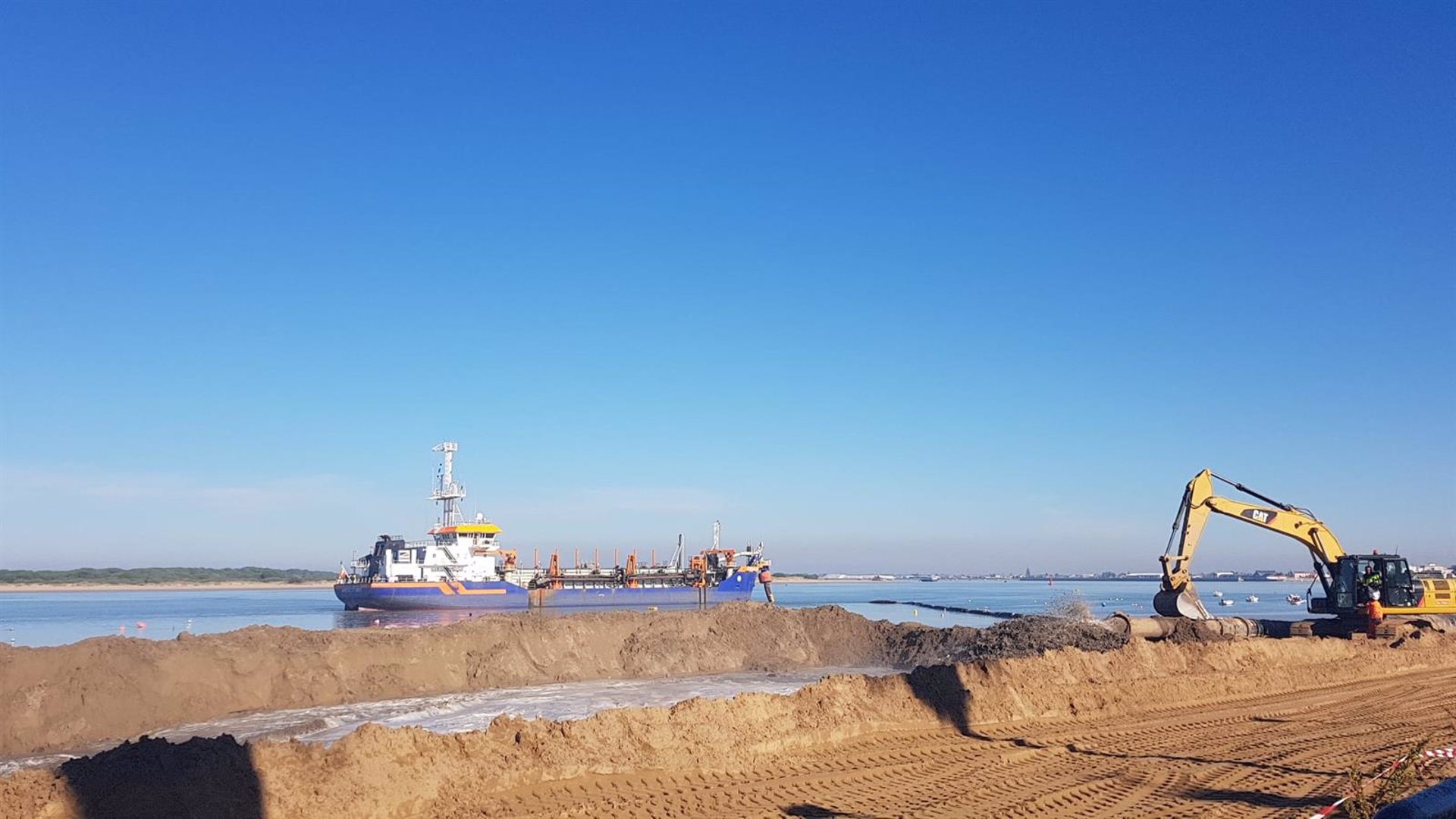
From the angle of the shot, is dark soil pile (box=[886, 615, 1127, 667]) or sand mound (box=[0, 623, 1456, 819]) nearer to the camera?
sand mound (box=[0, 623, 1456, 819])

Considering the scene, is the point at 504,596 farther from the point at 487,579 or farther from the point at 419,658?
the point at 419,658

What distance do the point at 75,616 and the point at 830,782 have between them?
50216 mm

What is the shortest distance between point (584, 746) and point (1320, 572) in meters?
21.0

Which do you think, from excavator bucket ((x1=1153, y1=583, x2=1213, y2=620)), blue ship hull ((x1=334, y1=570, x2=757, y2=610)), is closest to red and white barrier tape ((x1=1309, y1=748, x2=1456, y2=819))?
excavator bucket ((x1=1153, y1=583, x2=1213, y2=620))

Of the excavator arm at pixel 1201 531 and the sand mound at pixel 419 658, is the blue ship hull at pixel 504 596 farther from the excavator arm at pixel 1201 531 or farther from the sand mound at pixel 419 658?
the excavator arm at pixel 1201 531

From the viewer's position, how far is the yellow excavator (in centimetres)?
2255

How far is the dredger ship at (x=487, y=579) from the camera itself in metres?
46.5

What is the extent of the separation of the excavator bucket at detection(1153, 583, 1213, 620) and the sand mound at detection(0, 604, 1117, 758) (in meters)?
2.50

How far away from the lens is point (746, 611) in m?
28.1

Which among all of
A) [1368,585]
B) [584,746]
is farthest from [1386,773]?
[1368,585]

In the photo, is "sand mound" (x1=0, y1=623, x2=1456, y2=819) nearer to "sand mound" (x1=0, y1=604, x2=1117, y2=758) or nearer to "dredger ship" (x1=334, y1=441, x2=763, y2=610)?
"sand mound" (x1=0, y1=604, x2=1117, y2=758)

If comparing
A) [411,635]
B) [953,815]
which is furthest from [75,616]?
[953,815]

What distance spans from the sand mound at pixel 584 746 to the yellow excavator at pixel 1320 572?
6019 millimetres

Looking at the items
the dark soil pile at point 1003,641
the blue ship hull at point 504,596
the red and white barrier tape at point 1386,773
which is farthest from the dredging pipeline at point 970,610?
the red and white barrier tape at point 1386,773
